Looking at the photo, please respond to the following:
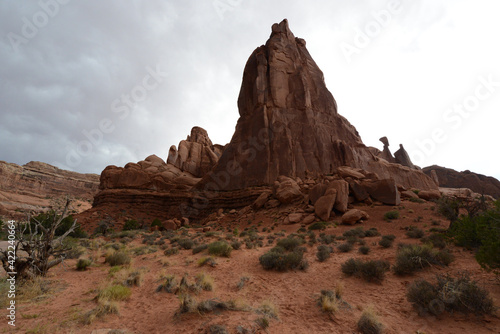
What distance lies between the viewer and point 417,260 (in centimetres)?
775

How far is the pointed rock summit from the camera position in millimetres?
35750

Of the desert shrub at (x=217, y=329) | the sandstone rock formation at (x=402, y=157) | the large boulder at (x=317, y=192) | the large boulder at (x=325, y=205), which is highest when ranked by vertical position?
the sandstone rock formation at (x=402, y=157)

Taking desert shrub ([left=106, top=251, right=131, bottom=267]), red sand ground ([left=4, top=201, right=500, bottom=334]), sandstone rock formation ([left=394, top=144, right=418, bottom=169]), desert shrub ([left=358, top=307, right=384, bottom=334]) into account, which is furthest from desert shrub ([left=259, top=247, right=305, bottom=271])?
sandstone rock formation ([left=394, top=144, right=418, bottom=169])

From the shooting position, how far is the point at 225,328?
4.41 meters

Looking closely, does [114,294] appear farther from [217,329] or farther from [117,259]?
[117,259]

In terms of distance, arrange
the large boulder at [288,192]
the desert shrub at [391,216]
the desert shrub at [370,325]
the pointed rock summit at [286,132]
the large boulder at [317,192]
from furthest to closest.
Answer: the pointed rock summit at [286,132]
the large boulder at [288,192]
the large boulder at [317,192]
the desert shrub at [391,216]
the desert shrub at [370,325]

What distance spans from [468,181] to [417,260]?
288ft

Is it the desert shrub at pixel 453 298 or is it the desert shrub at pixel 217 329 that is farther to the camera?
the desert shrub at pixel 453 298

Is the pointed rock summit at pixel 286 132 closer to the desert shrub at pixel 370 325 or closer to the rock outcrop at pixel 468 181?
the desert shrub at pixel 370 325

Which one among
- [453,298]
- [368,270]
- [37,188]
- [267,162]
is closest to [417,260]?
[368,270]

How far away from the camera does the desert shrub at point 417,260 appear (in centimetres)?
757

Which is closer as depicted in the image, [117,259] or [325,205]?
[117,259]

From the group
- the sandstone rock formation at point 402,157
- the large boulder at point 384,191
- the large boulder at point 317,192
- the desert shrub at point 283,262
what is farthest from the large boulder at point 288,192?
the sandstone rock formation at point 402,157

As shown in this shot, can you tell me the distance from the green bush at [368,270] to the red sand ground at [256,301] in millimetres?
238
